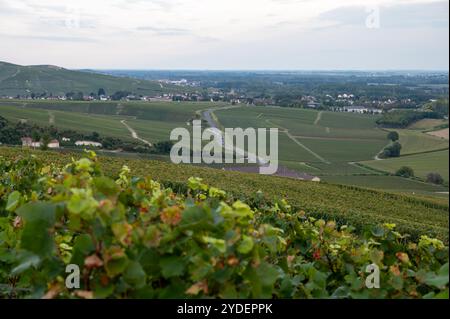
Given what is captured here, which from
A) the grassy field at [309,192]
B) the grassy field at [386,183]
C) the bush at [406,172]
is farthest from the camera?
the bush at [406,172]

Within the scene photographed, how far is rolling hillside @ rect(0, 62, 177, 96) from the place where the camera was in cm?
9938

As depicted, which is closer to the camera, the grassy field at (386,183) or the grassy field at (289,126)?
the grassy field at (386,183)

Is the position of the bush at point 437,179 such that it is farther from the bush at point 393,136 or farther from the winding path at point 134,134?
the bush at point 393,136

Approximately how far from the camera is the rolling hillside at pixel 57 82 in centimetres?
9938

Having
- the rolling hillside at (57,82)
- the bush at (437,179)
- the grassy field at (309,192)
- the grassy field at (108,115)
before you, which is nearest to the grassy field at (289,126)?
the grassy field at (108,115)

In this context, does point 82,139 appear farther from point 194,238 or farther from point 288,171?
point 194,238

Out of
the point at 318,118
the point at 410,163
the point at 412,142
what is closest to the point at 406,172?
the point at 410,163

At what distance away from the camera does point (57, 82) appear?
110 meters

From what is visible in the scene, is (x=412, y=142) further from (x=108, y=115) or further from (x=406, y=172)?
(x=108, y=115)

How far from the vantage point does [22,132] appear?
4906 centimetres

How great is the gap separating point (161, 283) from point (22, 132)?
50996mm

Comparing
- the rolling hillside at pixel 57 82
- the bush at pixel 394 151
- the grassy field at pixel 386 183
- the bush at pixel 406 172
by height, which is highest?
the rolling hillside at pixel 57 82
